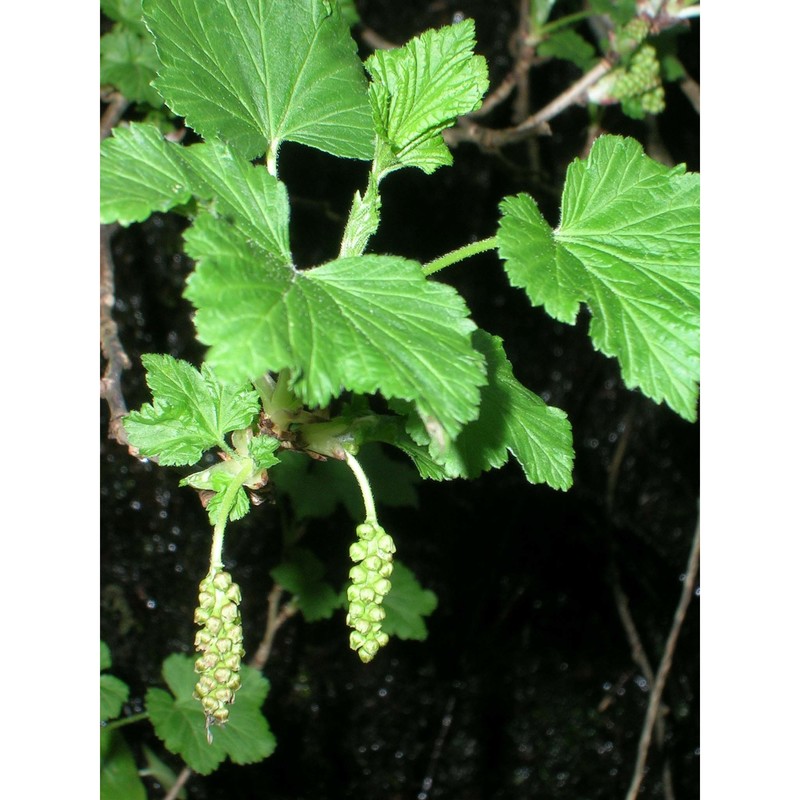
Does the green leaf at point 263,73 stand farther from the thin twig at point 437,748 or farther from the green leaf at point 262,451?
the thin twig at point 437,748

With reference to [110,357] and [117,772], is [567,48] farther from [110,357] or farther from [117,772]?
[117,772]

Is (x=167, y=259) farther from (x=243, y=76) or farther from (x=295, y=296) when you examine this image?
(x=295, y=296)

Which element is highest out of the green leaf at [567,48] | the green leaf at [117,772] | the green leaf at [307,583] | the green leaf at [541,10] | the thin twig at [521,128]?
the green leaf at [541,10]

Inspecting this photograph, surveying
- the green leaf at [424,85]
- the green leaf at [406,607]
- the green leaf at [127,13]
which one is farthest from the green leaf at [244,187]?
the green leaf at [406,607]

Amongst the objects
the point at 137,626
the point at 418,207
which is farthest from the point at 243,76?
the point at 137,626

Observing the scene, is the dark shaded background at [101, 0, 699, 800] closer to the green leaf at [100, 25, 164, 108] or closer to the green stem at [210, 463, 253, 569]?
the green leaf at [100, 25, 164, 108]

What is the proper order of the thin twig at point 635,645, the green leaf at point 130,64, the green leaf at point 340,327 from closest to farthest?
1. the green leaf at point 340,327
2. the green leaf at point 130,64
3. the thin twig at point 635,645

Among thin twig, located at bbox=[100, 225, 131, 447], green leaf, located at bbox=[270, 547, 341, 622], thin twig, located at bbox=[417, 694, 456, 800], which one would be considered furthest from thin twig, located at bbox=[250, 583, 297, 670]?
thin twig, located at bbox=[100, 225, 131, 447]
